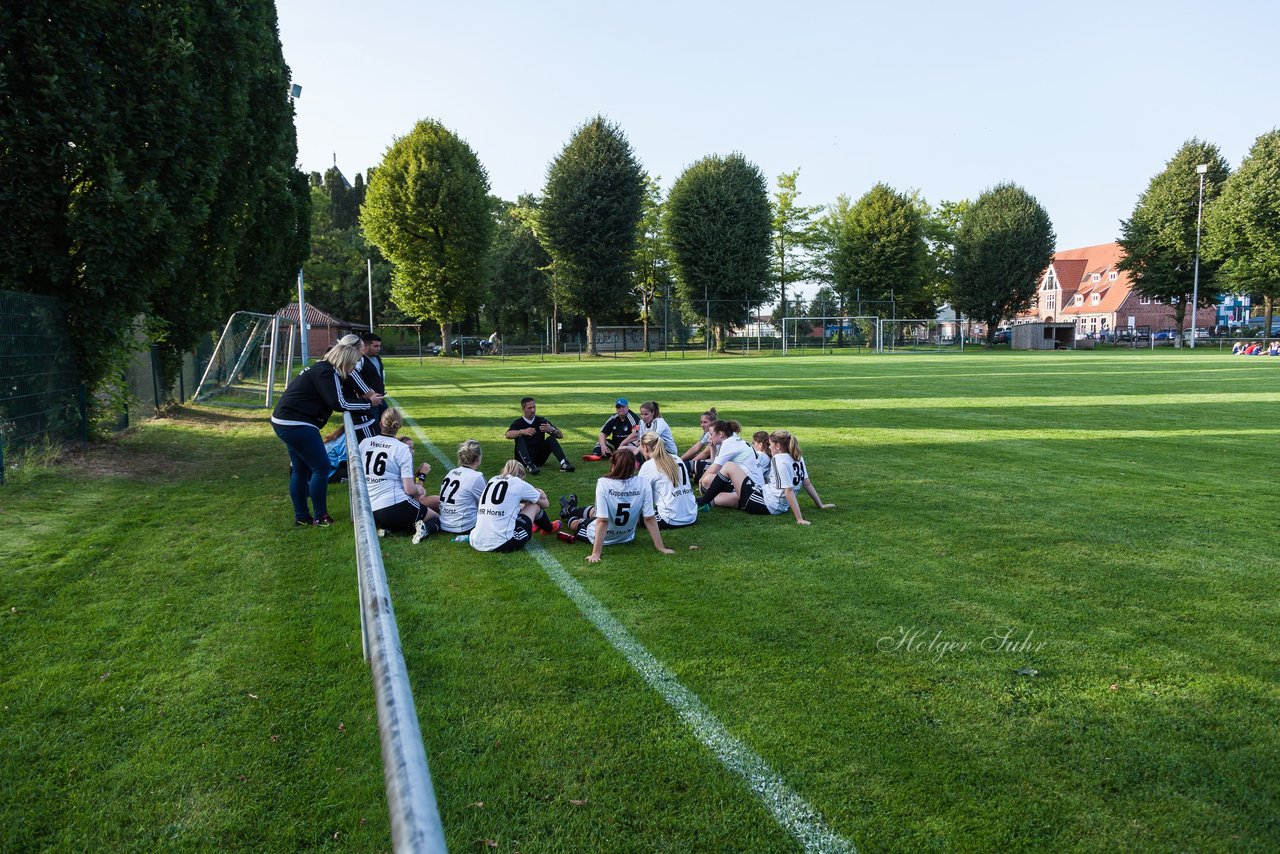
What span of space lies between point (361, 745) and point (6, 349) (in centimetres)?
933

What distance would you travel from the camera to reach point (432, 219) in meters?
53.4

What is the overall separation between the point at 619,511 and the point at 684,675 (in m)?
2.70

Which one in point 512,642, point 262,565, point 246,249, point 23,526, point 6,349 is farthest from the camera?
point 246,249

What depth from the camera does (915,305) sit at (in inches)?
3093

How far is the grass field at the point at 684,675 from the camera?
325cm

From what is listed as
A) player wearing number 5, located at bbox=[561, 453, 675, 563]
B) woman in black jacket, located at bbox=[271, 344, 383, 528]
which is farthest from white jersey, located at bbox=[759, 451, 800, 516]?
woman in black jacket, located at bbox=[271, 344, 383, 528]

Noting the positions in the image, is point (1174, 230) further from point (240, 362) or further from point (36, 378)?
point (36, 378)

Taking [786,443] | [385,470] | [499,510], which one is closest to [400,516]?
[385,470]

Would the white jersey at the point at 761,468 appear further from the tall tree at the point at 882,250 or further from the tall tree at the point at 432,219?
the tall tree at the point at 882,250

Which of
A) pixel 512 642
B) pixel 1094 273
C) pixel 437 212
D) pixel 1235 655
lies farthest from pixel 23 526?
pixel 1094 273

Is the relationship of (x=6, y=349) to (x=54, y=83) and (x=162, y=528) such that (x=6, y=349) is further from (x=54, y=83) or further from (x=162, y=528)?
(x=162, y=528)

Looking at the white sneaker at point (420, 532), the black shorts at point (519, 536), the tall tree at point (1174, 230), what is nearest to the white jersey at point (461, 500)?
the white sneaker at point (420, 532)

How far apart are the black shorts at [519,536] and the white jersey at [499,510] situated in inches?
1.6

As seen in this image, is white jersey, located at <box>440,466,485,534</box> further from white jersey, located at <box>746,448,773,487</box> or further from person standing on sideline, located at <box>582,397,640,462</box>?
person standing on sideline, located at <box>582,397,640,462</box>
